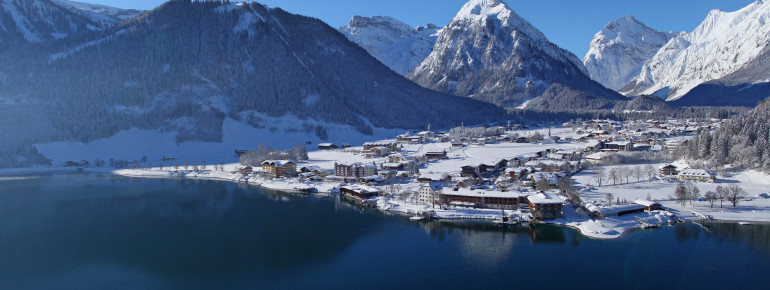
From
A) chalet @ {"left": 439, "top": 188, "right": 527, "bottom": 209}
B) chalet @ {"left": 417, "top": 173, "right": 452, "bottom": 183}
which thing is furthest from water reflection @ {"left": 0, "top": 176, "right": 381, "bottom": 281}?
chalet @ {"left": 417, "top": 173, "right": 452, "bottom": 183}

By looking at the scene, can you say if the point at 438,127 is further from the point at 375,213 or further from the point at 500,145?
the point at 375,213

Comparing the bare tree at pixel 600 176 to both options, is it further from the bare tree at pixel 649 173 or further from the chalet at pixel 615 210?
the chalet at pixel 615 210

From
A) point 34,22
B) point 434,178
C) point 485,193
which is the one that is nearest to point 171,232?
point 485,193

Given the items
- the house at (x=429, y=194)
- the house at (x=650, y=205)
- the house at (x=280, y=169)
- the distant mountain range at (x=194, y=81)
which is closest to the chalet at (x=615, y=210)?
the house at (x=650, y=205)

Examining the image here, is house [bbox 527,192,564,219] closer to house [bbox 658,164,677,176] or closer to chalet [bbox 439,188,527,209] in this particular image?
chalet [bbox 439,188,527,209]

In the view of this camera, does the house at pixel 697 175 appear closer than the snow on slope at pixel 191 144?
Yes

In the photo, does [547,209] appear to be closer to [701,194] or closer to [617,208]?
[617,208]
